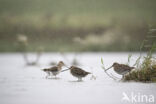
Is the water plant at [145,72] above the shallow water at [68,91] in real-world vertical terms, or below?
above

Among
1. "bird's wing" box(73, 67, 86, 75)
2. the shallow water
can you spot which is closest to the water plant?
the shallow water

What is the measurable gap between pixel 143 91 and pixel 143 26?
14844 mm

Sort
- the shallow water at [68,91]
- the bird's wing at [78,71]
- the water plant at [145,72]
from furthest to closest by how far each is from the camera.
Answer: the bird's wing at [78,71] → the water plant at [145,72] → the shallow water at [68,91]

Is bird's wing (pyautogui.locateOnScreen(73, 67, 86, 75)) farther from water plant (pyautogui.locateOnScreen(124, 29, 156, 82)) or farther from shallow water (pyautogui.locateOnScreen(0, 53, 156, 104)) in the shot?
water plant (pyautogui.locateOnScreen(124, 29, 156, 82))

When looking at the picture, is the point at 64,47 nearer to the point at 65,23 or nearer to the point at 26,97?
the point at 65,23

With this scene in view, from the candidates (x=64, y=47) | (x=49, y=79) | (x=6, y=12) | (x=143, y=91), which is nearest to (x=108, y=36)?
(x=64, y=47)

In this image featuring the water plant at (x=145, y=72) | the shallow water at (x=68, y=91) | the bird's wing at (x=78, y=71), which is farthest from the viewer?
the bird's wing at (x=78, y=71)

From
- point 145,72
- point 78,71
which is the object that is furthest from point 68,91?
point 145,72

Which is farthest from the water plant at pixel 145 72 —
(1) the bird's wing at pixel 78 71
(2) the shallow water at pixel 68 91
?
(1) the bird's wing at pixel 78 71

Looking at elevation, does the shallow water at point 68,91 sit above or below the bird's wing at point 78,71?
below

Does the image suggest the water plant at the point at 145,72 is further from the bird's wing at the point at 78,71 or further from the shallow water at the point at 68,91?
the bird's wing at the point at 78,71

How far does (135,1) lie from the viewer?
23469 mm

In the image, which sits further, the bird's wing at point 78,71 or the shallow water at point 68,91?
the bird's wing at point 78,71

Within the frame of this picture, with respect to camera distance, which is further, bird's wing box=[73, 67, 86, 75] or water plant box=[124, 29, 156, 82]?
bird's wing box=[73, 67, 86, 75]
